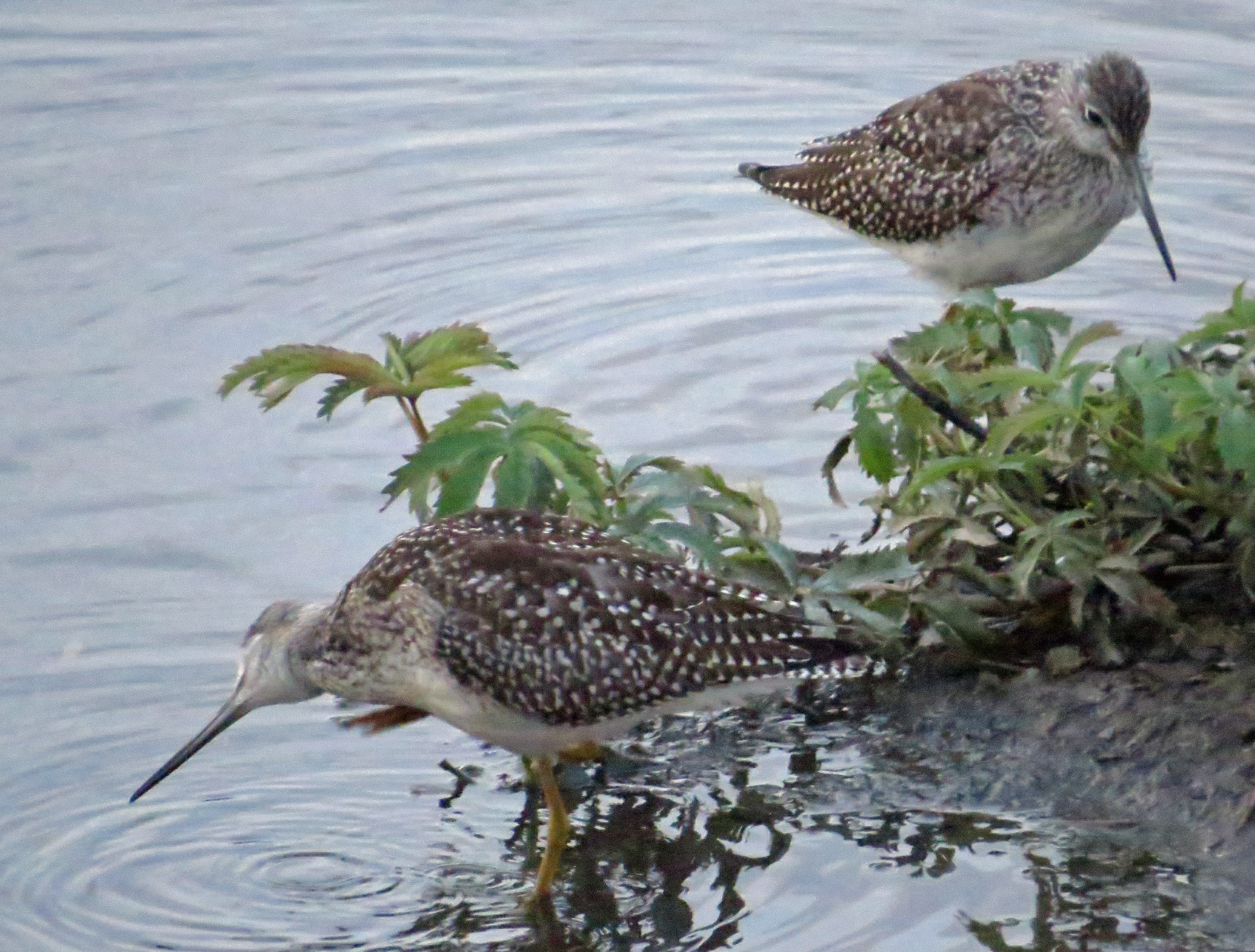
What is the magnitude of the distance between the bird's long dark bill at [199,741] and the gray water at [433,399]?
0.45 feet

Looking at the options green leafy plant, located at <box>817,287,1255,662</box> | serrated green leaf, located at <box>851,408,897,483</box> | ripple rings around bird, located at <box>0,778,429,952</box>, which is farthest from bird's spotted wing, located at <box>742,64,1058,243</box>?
ripple rings around bird, located at <box>0,778,429,952</box>

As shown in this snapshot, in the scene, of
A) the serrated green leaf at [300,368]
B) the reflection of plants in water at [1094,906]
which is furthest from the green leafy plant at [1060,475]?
the serrated green leaf at [300,368]

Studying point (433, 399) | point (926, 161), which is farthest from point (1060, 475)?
point (433, 399)

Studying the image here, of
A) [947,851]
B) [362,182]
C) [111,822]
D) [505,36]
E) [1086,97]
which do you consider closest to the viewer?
[947,851]

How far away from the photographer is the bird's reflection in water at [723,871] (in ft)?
19.4

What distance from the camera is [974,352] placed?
303 inches

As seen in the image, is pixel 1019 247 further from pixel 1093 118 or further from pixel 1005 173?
pixel 1093 118

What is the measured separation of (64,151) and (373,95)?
2.16m

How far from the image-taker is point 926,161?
9.59 meters

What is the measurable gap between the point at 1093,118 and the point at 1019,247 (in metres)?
0.68

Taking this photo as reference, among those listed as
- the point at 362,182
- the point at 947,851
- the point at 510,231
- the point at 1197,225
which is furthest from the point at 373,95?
the point at 947,851

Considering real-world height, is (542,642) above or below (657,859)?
above

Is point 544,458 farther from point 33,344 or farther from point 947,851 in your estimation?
point 33,344

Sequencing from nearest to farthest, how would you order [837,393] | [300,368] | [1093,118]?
[300,368], [837,393], [1093,118]
